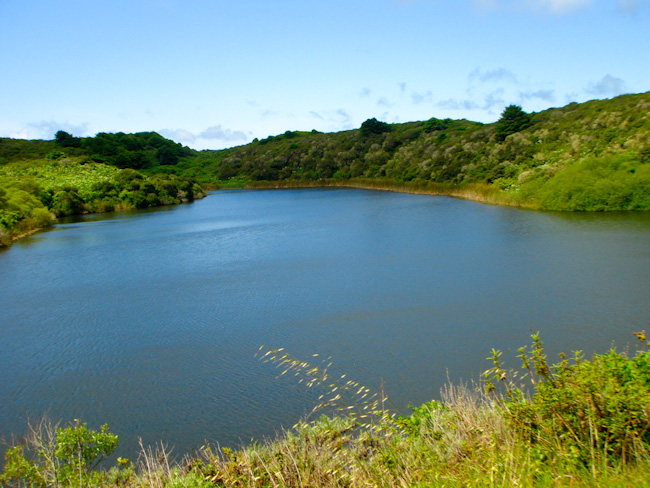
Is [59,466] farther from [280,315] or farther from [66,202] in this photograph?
[66,202]

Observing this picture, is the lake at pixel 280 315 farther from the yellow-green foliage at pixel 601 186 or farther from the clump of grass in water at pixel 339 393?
the yellow-green foliage at pixel 601 186

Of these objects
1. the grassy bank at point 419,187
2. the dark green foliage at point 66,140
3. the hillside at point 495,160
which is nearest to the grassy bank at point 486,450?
the hillside at point 495,160

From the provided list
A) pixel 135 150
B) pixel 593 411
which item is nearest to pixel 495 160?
pixel 593 411

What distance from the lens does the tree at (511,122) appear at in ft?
130

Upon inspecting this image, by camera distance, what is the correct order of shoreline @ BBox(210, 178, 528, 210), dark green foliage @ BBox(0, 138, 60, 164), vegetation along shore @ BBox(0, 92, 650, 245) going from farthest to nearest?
1. dark green foliage @ BBox(0, 138, 60, 164)
2. shoreline @ BBox(210, 178, 528, 210)
3. vegetation along shore @ BBox(0, 92, 650, 245)

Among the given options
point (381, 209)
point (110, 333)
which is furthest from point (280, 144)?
point (110, 333)

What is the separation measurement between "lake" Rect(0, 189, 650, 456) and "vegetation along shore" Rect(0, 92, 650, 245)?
3.76 m

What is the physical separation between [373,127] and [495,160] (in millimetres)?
28057

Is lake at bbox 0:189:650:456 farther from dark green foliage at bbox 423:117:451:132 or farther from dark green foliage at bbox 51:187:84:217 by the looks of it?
dark green foliage at bbox 423:117:451:132

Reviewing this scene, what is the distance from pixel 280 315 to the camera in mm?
10086

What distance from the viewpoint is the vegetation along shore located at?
2278 cm

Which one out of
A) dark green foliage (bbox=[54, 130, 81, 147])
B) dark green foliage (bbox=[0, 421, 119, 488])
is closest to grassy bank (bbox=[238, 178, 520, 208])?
dark green foliage (bbox=[54, 130, 81, 147])

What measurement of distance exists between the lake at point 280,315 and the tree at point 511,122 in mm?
21233

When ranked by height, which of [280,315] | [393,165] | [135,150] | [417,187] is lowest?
[280,315]
